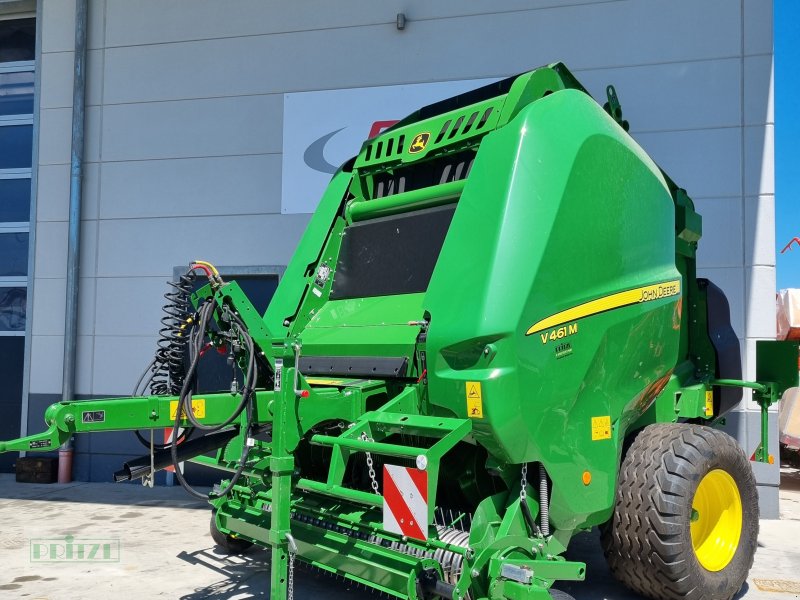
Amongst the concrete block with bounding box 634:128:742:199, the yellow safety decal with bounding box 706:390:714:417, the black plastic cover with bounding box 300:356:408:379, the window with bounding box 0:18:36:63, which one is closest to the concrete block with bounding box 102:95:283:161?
the window with bounding box 0:18:36:63

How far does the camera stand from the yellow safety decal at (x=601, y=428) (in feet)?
10.2

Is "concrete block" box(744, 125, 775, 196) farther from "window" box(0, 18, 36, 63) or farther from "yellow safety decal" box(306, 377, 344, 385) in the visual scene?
"window" box(0, 18, 36, 63)

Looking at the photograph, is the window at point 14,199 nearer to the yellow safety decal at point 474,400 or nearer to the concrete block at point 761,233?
the yellow safety decal at point 474,400

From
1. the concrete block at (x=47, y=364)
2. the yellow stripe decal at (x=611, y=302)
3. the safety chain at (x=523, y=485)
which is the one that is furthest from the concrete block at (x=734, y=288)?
the concrete block at (x=47, y=364)

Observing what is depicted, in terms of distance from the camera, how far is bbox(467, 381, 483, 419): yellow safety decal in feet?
8.95

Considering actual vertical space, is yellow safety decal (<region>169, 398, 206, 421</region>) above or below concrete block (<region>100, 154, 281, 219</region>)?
below

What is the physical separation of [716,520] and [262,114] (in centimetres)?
553

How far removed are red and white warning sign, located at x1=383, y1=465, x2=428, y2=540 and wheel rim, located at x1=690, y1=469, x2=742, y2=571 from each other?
173cm

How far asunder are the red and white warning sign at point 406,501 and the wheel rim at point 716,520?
1.73 meters

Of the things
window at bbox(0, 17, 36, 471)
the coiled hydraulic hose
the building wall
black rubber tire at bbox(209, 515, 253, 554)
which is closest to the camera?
the coiled hydraulic hose

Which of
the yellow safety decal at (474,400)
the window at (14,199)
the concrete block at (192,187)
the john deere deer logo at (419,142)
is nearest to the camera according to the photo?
the yellow safety decal at (474,400)

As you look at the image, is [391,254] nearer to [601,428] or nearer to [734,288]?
[601,428]

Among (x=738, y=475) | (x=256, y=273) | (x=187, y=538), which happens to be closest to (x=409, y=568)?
(x=738, y=475)

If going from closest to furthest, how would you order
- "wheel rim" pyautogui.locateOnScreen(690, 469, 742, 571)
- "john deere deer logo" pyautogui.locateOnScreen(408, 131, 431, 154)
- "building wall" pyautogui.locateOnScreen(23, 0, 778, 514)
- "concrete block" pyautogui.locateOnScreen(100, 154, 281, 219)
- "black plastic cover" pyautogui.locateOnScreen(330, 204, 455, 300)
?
1. "wheel rim" pyautogui.locateOnScreen(690, 469, 742, 571)
2. "black plastic cover" pyautogui.locateOnScreen(330, 204, 455, 300)
3. "john deere deer logo" pyautogui.locateOnScreen(408, 131, 431, 154)
4. "building wall" pyautogui.locateOnScreen(23, 0, 778, 514)
5. "concrete block" pyautogui.locateOnScreen(100, 154, 281, 219)
